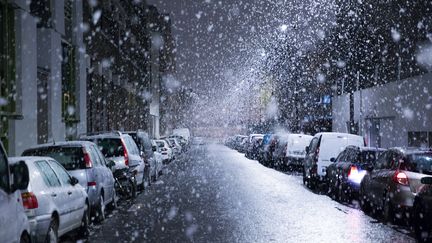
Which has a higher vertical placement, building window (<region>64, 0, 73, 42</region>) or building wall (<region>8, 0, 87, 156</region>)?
building window (<region>64, 0, 73, 42</region>)

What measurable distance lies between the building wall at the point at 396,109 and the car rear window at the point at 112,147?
1768 centimetres

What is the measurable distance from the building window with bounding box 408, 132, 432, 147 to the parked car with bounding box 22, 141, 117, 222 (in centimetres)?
2146

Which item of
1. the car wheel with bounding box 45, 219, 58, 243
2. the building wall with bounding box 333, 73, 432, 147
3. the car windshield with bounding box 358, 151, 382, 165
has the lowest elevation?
the car wheel with bounding box 45, 219, 58, 243

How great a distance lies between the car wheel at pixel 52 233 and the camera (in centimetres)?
905

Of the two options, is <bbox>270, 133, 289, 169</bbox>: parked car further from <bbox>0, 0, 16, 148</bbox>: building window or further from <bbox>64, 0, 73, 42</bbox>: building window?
<bbox>0, 0, 16, 148</bbox>: building window

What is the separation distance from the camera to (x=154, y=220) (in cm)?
1367

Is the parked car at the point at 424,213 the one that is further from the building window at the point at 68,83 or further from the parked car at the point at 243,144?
the parked car at the point at 243,144

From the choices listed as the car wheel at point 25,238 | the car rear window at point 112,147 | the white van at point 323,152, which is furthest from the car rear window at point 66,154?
the white van at point 323,152

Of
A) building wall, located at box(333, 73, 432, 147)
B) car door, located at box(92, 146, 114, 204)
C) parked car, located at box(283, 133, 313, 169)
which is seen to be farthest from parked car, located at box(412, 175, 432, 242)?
building wall, located at box(333, 73, 432, 147)

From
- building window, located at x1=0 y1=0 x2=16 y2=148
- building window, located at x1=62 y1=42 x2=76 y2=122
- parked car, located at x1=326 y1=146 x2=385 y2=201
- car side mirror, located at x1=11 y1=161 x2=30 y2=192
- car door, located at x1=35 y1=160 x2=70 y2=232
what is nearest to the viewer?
car side mirror, located at x1=11 y1=161 x2=30 y2=192

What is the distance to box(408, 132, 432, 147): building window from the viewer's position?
31.9 meters

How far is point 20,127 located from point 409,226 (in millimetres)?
12942

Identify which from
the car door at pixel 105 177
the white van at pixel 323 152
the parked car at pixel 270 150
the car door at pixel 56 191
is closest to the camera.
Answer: the car door at pixel 56 191

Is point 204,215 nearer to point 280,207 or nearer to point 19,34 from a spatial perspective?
point 280,207
